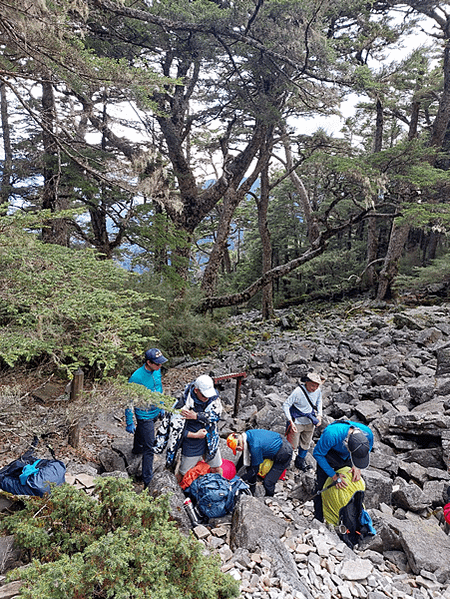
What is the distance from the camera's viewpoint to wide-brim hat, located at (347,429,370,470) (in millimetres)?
3777

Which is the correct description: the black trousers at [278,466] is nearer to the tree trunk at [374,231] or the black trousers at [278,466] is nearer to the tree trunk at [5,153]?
the tree trunk at [5,153]

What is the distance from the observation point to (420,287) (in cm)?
1864

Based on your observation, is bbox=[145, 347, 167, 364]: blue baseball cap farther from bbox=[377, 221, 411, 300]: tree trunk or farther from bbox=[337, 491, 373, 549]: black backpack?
bbox=[377, 221, 411, 300]: tree trunk

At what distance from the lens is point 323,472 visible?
13.9 feet

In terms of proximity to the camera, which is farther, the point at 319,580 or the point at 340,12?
the point at 340,12

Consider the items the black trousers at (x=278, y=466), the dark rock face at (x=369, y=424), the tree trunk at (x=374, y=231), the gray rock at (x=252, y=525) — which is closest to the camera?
the gray rock at (x=252, y=525)

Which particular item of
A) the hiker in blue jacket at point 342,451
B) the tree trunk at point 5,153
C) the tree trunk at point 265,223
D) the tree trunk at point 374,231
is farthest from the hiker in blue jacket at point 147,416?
the tree trunk at point 374,231

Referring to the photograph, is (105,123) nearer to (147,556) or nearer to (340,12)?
(340,12)

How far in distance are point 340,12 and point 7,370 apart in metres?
12.4

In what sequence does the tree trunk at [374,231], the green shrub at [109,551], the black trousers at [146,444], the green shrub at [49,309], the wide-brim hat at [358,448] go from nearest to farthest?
the green shrub at [109,551], the green shrub at [49,309], the wide-brim hat at [358,448], the black trousers at [146,444], the tree trunk at [374,231]

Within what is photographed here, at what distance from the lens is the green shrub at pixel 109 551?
2166 mm

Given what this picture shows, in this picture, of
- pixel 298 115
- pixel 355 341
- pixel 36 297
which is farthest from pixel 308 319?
pixel 36 297

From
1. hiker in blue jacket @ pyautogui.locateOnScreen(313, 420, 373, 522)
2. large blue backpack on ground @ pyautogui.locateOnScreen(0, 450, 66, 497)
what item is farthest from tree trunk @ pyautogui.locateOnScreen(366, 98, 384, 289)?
large blue backpack on ground @ pyautogui.locateOnScreen(0, 450, 66, 497)

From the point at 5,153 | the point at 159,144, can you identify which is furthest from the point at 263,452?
the point at 5,153
